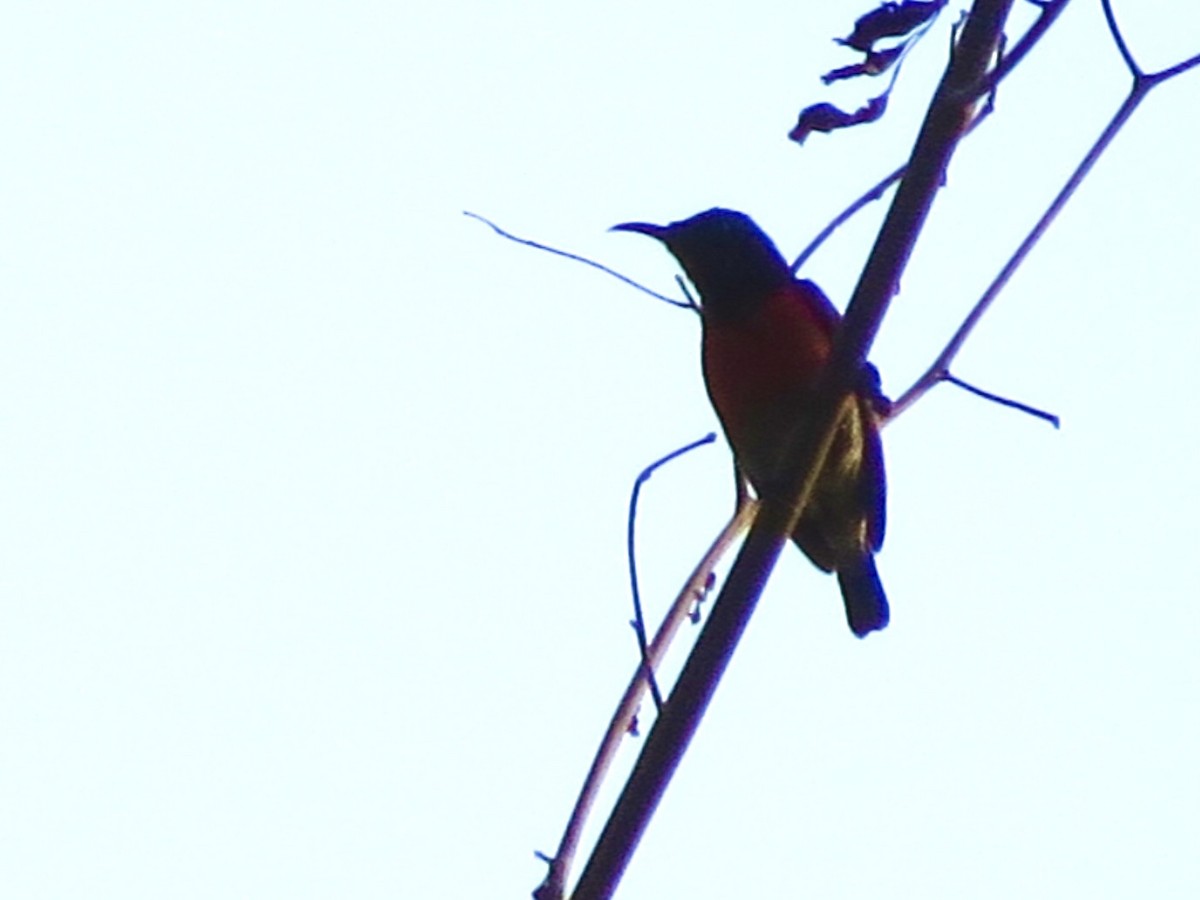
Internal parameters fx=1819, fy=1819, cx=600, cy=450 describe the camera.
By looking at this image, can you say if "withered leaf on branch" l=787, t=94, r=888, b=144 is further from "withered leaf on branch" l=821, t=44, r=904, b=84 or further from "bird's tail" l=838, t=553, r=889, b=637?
"bird's tail" l=838, t=553, r=889, b=637

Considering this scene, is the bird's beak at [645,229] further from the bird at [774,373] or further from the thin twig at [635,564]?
the thin twig at [635,564]

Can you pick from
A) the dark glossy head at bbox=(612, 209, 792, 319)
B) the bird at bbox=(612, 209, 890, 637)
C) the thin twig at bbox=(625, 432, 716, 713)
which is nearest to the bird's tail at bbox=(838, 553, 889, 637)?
the bird at bbox=(612, 209, 890, 637)

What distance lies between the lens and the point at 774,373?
14.7 feet

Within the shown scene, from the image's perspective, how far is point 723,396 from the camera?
4621 millimetres

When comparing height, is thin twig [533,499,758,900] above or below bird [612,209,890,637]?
below

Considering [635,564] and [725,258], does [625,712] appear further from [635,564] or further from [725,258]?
[725,258]

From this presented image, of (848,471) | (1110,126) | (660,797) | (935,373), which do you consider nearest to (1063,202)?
(1110,126)

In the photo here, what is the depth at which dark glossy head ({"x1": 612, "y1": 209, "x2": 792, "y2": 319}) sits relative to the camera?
15.7 feet

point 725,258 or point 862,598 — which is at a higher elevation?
point 725,258

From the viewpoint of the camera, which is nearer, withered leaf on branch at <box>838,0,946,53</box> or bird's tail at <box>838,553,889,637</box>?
withered leaf on branch at <box>838,0,946,53</box>

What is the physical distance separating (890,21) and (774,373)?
2189 mm

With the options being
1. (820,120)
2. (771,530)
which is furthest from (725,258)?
(771,530)

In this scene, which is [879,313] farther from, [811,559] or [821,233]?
[811,559]

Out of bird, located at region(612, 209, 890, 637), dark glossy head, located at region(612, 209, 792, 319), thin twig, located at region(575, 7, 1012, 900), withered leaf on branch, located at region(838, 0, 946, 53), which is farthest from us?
dark glossy head, located at region(612, 209, 792, 319)
